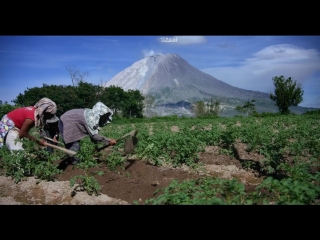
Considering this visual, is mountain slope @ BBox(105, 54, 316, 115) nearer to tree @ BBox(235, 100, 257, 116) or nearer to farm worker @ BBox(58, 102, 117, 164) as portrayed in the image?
tree @ BBox(235, 100, 257, 116)

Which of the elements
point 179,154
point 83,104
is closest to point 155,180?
point 179,154

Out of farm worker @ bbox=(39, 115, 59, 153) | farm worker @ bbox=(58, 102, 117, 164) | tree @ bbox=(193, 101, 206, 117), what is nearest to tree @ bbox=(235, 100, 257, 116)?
tree @ bbox=(193, 101, 206, 117)

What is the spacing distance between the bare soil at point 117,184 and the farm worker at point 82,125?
0.47 m

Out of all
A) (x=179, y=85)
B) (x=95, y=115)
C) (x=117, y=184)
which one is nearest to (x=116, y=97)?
(x=95, y=115)

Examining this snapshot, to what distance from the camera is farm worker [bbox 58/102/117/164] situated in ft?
15.6

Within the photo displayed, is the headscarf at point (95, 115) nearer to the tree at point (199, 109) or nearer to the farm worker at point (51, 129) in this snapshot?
the farm worker at point (51, 129)

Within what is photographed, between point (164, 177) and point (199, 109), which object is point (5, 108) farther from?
point (199, 109)

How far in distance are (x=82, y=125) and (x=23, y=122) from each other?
100 centimetres

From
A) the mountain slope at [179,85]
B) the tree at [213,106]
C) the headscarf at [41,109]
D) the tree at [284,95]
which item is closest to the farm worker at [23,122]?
the headscarf at [41,109]

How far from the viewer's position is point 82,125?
497cm
